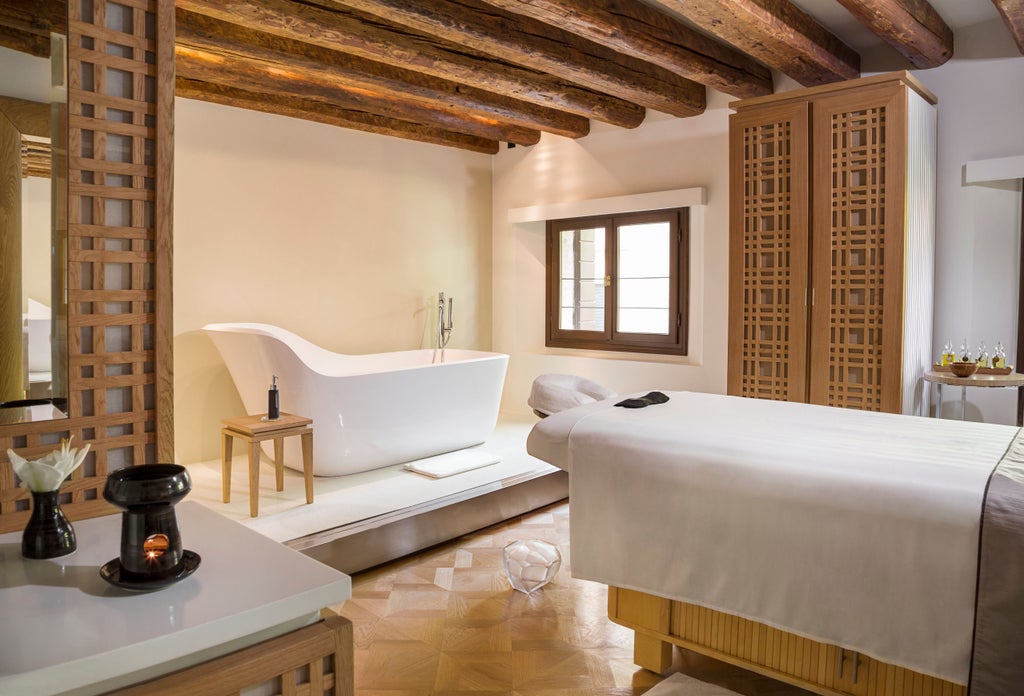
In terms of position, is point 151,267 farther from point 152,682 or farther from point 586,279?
point 586,279

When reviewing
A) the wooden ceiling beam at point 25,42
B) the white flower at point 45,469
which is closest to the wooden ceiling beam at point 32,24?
the wooden ceiling beam at point 25,42

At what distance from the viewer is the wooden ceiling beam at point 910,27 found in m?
3.26

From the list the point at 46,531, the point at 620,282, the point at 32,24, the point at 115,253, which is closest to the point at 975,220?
the point at 620,282

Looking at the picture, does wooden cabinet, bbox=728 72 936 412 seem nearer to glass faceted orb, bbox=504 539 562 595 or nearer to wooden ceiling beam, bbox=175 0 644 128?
wooden ceiling beam, bbox=175 0 644 128

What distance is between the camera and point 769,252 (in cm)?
410

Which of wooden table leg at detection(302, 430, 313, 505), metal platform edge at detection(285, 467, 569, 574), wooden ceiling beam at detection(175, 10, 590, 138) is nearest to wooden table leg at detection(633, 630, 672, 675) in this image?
metal platform edge at detection(285, 467, 569, 574)

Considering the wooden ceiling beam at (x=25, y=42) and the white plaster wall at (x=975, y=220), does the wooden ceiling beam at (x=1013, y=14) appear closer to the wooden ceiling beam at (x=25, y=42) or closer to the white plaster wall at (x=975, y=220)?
the white plaster wall at (x=975, y=220)

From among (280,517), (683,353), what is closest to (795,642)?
(280,517)

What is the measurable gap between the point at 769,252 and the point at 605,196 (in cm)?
173

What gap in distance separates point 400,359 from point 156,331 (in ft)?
13.3

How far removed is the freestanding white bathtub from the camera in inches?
152

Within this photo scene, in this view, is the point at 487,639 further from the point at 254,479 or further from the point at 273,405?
the point at 273,405

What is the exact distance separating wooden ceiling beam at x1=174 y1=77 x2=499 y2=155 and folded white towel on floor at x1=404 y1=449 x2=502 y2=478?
2.48 metres

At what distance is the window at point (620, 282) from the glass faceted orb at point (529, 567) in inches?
101
